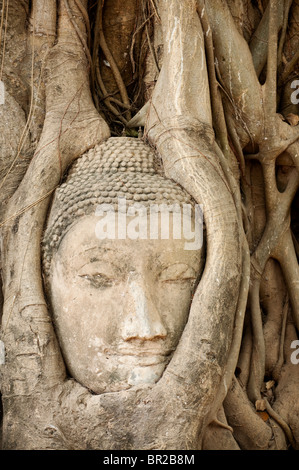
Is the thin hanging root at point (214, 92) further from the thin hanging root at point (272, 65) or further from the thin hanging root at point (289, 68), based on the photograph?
the thin hanging root at point (289, 68)

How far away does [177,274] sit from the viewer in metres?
2.68

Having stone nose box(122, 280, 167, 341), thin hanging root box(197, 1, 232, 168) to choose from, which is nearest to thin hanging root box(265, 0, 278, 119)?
thin hanging root box(197, 1, 232, 168)

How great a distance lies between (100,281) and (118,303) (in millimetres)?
121

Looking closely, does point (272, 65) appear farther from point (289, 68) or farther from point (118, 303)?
point (118, 303)

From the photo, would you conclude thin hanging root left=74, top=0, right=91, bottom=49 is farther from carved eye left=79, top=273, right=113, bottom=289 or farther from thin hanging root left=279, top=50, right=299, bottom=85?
carved eye left=79, top=273, right=113, bottom=289

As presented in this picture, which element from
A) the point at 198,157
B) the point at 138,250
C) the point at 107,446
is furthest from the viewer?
the point at 198,157

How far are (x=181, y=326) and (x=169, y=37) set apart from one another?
52.4 inches

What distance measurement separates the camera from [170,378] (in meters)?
2.49

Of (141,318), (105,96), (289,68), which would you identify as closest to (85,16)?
(105,96)

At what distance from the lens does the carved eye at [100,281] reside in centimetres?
263

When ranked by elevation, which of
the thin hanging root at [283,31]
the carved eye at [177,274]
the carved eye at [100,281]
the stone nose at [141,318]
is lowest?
the stone nose at [141,318]

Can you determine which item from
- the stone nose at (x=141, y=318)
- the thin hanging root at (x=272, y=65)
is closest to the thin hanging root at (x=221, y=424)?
the stone nose at (x=141, y=318)
